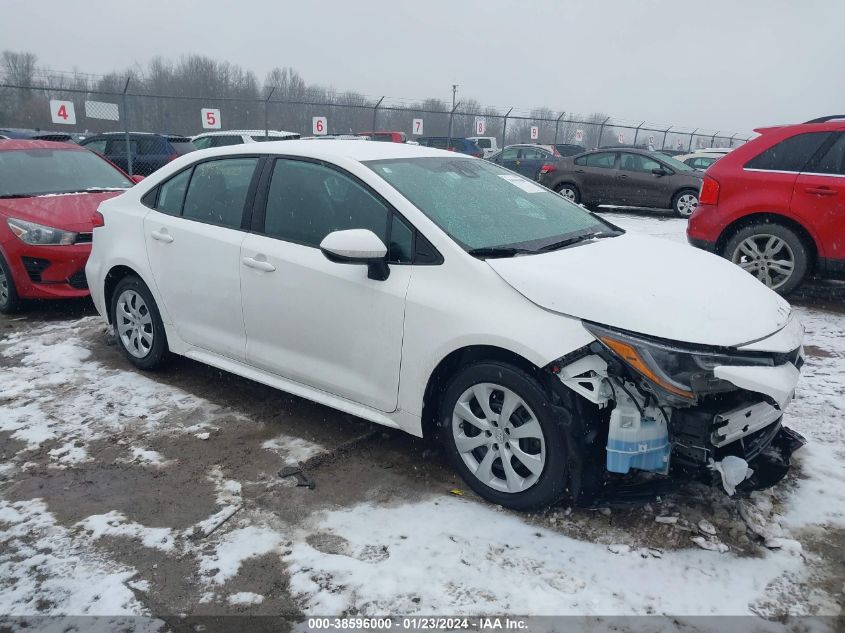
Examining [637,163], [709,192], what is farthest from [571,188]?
[709,192]

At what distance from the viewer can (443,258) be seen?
3139 mm

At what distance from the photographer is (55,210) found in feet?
20.5

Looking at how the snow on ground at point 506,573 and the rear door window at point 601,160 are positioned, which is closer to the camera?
the snow on ground at point 506,573

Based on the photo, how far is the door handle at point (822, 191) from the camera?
6004 millimetres

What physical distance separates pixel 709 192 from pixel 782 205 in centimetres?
74

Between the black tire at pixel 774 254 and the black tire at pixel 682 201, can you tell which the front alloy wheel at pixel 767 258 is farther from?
the black tire at pixel 682 201

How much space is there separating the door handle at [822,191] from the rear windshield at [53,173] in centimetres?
707

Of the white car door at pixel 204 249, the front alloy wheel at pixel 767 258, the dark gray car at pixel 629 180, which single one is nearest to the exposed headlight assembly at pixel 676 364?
the white car door at pixel 204 249

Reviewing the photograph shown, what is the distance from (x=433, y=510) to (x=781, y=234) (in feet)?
16.6

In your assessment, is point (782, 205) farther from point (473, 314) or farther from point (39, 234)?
point (39, 234)

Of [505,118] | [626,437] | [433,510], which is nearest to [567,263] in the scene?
[626,437]

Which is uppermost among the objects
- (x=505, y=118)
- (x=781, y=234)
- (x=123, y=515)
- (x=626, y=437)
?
(x=505, y=118)

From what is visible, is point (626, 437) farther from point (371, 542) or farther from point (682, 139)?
point (682, 139)

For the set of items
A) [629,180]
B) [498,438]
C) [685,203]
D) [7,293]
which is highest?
[629,180]
